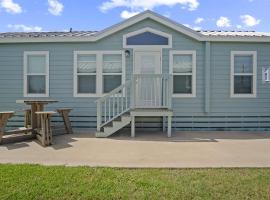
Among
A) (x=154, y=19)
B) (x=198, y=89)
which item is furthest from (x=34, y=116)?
(x=198, y=89)

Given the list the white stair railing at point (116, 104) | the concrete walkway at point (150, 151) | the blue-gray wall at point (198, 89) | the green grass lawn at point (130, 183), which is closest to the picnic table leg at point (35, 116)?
the concrete walkway at point (150, 151)

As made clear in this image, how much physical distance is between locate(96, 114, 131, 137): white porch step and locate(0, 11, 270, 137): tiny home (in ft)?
2.62

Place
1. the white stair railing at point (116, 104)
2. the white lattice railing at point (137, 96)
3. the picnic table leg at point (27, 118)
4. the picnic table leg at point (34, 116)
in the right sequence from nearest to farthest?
the picnic table leg at point (34, 116), the white lattice railing at point (137, 96), the picnic table leg at point (27, 118), the white stair railing at point (116, 104)

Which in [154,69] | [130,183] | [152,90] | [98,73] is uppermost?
[154,69]

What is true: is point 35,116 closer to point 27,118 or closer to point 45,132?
point 27,118

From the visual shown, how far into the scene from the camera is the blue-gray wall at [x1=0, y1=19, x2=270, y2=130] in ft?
32.1

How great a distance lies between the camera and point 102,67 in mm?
9914

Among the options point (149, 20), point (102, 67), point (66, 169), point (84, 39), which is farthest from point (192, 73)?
point (66, 169)

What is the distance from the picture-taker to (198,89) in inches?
387

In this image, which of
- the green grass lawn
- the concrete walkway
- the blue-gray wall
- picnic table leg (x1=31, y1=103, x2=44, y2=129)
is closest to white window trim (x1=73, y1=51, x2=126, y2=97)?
the blue-gray wall

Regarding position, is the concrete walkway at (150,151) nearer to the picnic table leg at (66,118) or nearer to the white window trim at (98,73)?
the picnic table leg at (66,118)

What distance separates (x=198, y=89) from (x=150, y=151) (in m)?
4.07

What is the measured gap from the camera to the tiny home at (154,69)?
9.76 meters

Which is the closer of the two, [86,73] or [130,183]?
[130,183]
